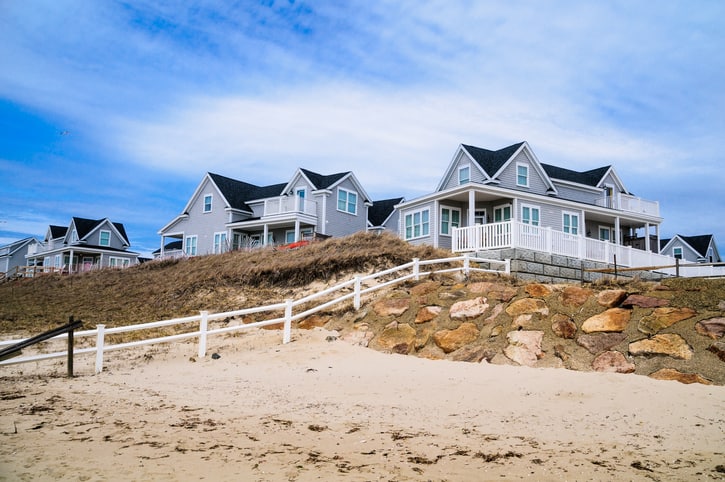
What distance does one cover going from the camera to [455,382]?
9.60m

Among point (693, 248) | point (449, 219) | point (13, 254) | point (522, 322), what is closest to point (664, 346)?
point (522, 322)

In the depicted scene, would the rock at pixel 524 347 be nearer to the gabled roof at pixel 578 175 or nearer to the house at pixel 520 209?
the house at pixel 520 209

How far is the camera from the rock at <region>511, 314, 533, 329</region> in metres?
11.5

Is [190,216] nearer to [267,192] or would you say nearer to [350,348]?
[267,192]

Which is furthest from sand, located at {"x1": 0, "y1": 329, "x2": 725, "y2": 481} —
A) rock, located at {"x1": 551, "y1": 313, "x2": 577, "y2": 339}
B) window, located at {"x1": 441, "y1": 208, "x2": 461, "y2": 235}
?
window, located at {"x1": 441, "y1": 208, "x2": 461, "y2": 235}

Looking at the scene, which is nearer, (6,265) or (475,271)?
(475,271)

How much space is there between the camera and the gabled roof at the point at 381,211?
45.0 metres

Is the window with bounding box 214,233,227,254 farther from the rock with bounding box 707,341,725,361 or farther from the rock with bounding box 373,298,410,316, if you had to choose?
the rock with bounding box 707,341,725,361

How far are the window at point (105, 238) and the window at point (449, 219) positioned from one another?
145 feet

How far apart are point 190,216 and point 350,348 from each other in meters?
34.3

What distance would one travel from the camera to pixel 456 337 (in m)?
12.1

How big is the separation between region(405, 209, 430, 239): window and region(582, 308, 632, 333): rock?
17.2m

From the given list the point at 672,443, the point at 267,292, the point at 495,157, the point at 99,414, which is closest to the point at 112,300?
the point at 267,292

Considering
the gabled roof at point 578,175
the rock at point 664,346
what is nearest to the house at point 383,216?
the gabled roof at point 578,175
